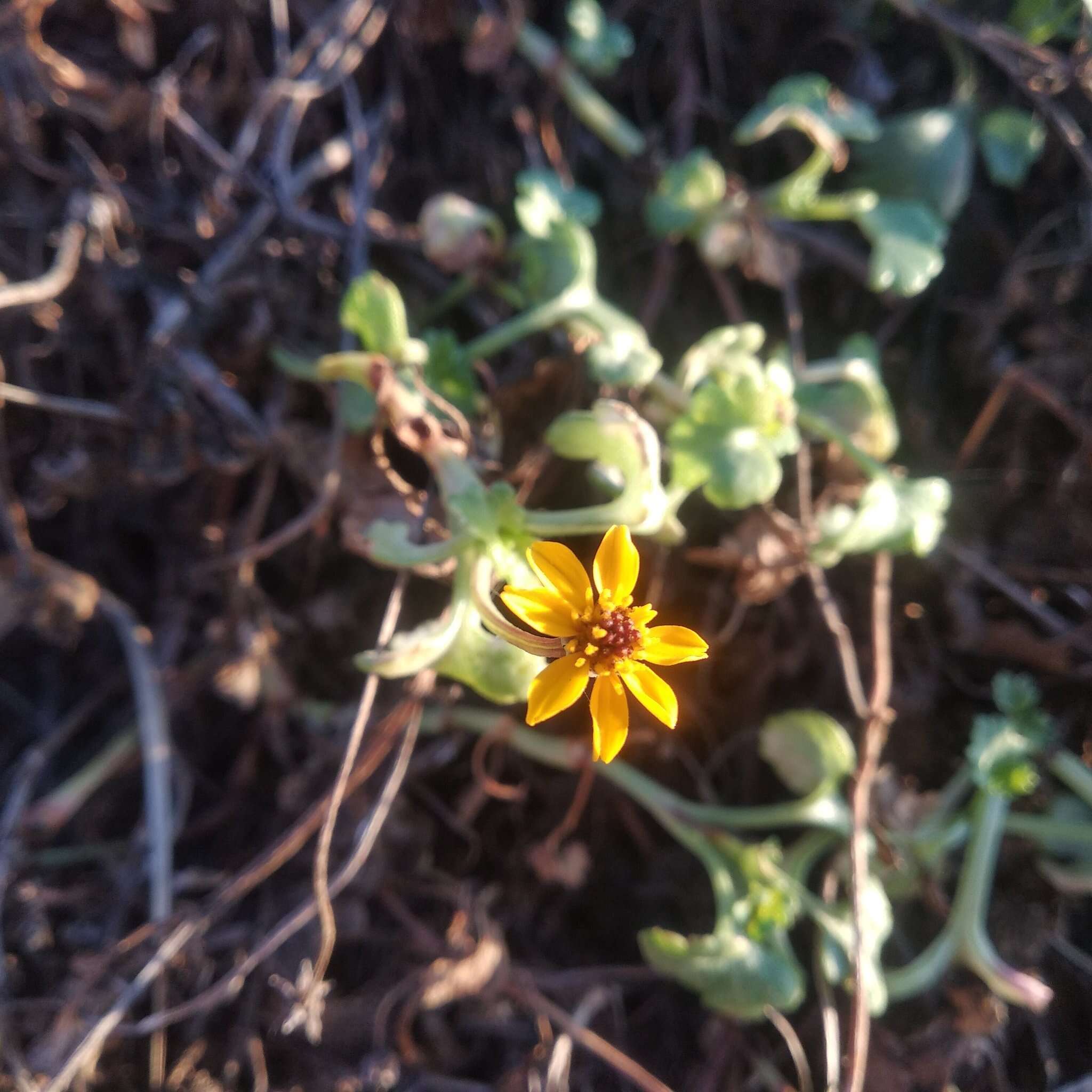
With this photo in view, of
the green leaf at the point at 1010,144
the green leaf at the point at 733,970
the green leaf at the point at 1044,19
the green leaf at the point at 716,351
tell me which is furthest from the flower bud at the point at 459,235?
the green leaf at the point at 733,970

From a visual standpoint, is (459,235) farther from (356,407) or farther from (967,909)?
(967,909)

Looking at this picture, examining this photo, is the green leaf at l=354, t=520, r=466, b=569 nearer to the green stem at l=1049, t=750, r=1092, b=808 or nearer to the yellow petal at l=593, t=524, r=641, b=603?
the yellow petal at l=593, t=524, r=641, b=603

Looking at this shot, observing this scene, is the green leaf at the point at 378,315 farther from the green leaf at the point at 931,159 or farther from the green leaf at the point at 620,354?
the green leaf at the point at 931,159

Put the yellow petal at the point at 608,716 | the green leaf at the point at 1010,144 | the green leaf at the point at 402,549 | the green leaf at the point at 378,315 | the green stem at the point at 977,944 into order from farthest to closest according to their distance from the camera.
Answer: the green leaf at the point at 1010,144, the green stem at the point at 977,944, the green leaf at the point at 378,315, the green leaf at the point at 402,549, the yellow petal at the point at 608,716

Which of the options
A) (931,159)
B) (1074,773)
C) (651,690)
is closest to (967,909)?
(1074,773)

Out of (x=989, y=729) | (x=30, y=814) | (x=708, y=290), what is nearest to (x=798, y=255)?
(x=708, y=290)

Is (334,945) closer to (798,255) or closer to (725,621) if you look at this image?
(725,621)

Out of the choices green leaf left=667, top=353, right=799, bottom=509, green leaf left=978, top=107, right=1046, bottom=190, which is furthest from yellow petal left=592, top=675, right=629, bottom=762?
green leaf left=978, top=107, right=1046, bottom=190
